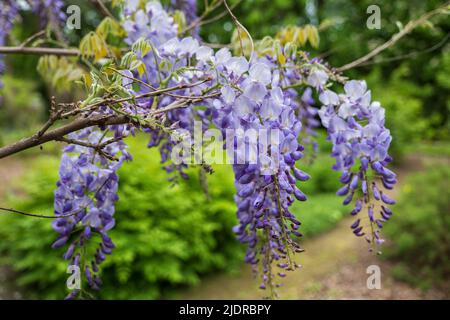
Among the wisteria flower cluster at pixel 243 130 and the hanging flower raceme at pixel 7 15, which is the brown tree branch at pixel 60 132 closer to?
the wisteria flower cluster at pixel 243 130

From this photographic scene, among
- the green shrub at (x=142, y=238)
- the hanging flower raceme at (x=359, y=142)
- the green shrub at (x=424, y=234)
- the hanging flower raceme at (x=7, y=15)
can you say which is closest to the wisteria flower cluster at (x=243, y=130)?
the hanging flower raceme at (x=359, y=142)

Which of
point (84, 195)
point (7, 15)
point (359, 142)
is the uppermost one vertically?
point (7, 15)

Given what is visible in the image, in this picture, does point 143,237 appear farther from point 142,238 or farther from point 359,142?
point 359,142

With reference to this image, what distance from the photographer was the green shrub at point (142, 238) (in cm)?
380

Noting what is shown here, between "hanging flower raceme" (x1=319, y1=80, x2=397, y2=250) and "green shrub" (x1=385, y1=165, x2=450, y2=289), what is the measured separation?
2.69 metres

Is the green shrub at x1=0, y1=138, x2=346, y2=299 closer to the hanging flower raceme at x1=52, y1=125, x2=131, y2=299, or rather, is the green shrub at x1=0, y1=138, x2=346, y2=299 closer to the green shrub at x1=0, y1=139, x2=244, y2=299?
the green shrub at x1=0, y1=139, x2=244, y2=299

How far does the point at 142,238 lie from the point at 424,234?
231 cm

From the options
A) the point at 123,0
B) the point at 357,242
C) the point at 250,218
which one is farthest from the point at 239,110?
the point at 357,242

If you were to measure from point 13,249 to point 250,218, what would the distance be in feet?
10.8

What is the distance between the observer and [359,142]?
1264mm

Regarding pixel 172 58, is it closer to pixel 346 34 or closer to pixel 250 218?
pixel 250 218

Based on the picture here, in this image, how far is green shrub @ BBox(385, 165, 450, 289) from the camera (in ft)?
12.1

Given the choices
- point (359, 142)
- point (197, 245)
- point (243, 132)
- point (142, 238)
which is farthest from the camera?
point (197, 245)

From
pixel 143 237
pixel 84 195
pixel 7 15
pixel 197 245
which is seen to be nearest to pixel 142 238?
pixel 143 237
